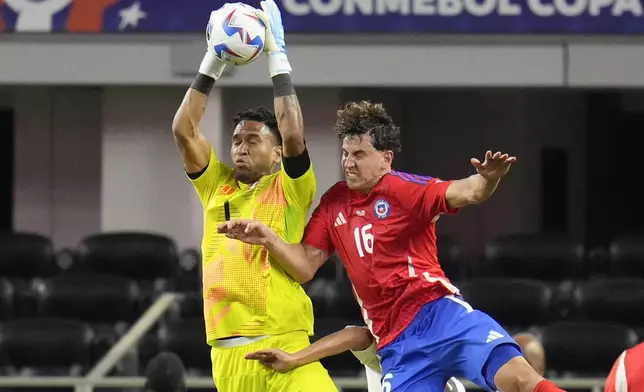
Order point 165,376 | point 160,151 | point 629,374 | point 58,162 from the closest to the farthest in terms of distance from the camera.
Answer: point 629,374 < point 165,376 < point 160,151 < point 58,162

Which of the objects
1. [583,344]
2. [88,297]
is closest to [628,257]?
[583,344]

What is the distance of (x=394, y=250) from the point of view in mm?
5867

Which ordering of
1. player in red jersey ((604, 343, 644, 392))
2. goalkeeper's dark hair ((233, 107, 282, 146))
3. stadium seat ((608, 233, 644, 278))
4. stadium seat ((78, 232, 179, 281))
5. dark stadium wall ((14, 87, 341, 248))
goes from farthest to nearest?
dark stadium wall ((14, 87, 341, 248)), stadium seat ((608, 233, 644, 278)), stadium seat ((78, 232, 179, 281)), goalkeeper's dark hair ((233, 107, 282, 146)), player in red jersey ((604, 343, 644, 392))

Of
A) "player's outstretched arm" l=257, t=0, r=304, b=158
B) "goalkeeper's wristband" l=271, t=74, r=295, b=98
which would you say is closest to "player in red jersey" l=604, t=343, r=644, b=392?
"player's outstretched arm" l=257, t=0, r=304, b=158

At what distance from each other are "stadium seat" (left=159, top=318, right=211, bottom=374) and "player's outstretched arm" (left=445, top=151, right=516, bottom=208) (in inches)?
158

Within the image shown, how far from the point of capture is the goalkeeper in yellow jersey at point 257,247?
19.6 feet

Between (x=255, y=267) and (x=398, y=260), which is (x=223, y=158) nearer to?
(x=255, y=267)

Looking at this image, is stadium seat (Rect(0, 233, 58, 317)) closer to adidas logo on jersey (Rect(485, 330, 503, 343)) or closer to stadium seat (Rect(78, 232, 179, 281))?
stadium seat (Rect(78, 232, 179, 281))

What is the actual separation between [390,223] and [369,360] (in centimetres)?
67

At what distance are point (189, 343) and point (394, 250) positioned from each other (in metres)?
3.80

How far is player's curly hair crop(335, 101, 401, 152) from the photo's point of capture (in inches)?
234

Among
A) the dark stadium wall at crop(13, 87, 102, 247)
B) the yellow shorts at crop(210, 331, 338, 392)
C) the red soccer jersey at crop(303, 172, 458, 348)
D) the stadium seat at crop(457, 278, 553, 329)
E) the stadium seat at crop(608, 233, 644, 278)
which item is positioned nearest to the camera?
the red soccer jersey at crop(303, 172, 458, 348)

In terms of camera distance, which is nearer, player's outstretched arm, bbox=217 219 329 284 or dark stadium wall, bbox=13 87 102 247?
player's outstretched arm, bbox=217 219 329 284

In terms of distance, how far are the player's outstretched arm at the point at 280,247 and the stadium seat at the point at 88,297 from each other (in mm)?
4271
